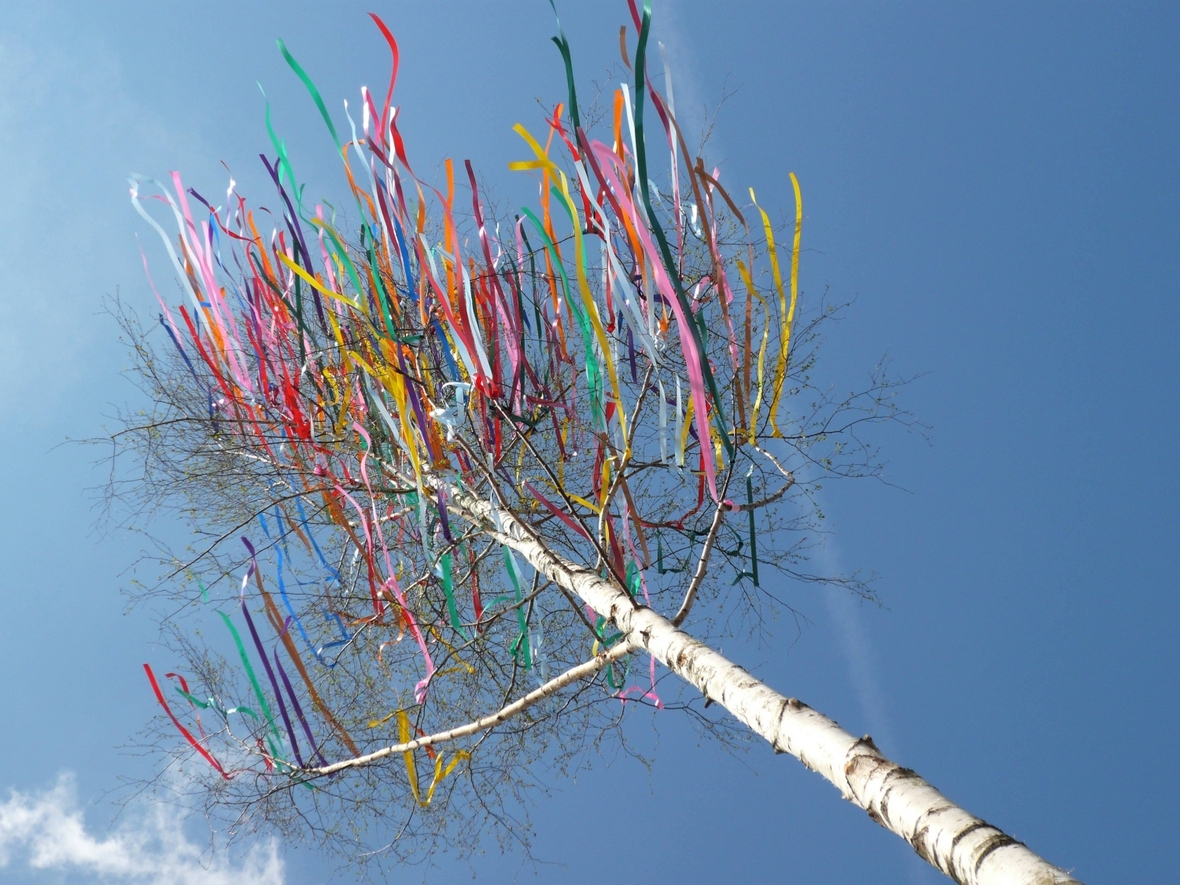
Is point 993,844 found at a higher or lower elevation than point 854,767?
lower

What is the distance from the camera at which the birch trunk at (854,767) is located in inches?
47.1

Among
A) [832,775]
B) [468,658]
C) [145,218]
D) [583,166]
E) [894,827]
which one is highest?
[145,218]

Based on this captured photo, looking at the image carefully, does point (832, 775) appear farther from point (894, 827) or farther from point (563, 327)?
point (563, 327)

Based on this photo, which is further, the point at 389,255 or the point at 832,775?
the point at 389,255

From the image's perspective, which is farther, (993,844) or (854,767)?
(854,767)

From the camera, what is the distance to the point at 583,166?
2.40m

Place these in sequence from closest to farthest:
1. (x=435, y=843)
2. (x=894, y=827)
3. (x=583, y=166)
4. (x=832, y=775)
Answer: (x=894, y=827)
(x=832, y=775)
(x=583, y=166)
(x=435, y=843)

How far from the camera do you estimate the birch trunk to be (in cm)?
120

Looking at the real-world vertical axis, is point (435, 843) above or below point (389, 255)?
below

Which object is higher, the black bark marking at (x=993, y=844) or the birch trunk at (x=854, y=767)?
the birch trunk at (x=854, y=767)

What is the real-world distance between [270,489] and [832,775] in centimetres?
404

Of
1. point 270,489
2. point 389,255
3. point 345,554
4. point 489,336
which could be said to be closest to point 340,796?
point 345,554

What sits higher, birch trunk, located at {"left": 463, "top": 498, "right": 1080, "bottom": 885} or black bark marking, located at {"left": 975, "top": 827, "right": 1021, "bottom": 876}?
birch trunk, located at {"left": 463, "top": 498, "right": 1080, "bottom": 885}

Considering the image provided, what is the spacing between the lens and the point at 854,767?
4.98 feet
